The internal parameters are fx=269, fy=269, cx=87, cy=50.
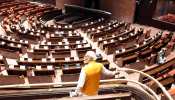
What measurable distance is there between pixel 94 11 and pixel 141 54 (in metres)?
6.78

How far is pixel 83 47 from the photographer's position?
9.86 metres

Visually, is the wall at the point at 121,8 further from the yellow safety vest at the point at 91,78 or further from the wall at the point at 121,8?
the yellow safety vest at the point at 91,78

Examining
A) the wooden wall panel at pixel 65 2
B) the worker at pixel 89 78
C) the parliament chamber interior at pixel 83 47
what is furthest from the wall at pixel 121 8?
the worker at pixel 89 78

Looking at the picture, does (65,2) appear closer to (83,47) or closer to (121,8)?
(121,8)

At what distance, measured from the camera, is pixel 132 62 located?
890 cm

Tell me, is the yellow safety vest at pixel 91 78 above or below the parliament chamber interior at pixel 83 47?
above

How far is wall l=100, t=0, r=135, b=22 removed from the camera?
14820mm

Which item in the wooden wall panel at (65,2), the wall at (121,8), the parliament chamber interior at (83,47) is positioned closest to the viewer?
the parliament chamber interior at (83,47)

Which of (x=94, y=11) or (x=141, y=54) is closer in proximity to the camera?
(x=141, y=54)

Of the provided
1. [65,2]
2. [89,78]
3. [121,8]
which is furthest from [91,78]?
[65,2]

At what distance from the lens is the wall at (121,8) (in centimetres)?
1482

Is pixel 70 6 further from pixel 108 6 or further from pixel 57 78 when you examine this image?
pixel 57 78

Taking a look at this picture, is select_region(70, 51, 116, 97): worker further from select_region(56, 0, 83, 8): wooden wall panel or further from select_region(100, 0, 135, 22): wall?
select_region(56, 0, 83, 8): wooden wall panel

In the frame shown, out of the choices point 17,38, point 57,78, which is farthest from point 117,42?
point 17,38
